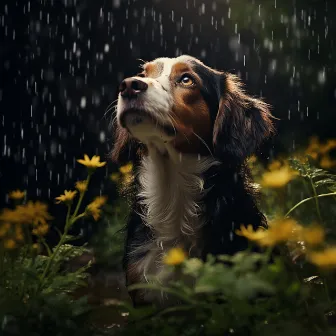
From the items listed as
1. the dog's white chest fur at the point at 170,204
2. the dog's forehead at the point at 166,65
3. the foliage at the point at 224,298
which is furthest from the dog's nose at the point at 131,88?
the foliage at the point at 224,298

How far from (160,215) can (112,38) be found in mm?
2588

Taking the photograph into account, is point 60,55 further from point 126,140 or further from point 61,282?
point 61,282

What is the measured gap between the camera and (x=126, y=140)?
9.19ft

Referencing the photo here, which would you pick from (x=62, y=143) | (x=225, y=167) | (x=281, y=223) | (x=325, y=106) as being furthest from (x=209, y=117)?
(x=62, y=143)

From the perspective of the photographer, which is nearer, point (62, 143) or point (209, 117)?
point (209, 117)

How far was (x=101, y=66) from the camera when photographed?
4.74 metres

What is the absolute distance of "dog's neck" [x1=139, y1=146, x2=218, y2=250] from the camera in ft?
8.18

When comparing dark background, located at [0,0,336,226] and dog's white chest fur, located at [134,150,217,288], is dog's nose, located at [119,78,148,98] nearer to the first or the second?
dog's white chest fur, located at [134,150,217,288]

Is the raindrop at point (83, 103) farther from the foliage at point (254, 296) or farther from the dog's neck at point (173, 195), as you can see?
the foliage at point (254, 296)

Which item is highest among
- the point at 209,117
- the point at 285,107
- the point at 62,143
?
the point at 209,117

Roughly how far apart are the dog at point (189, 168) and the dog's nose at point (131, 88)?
0.12ft

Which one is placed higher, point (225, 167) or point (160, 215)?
point (225, 167)

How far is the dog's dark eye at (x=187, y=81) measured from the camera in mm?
2504

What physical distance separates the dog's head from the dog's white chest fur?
8 cm
